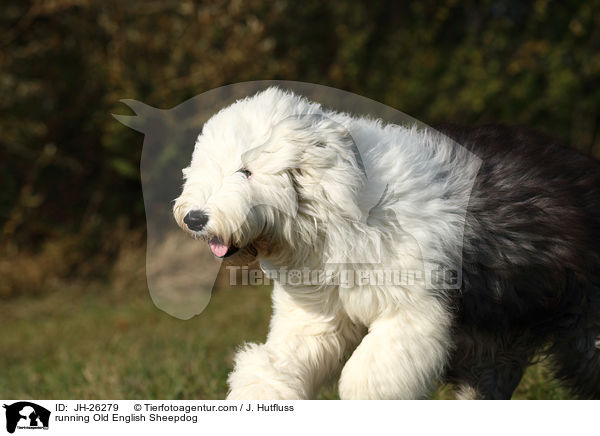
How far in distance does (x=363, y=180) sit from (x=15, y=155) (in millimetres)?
7631

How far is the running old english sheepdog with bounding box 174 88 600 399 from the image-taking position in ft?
10.2

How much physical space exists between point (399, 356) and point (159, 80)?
6.77 m

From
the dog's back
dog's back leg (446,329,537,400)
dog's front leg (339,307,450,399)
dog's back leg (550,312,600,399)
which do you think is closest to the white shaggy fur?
dog's front leg (339,307,450,399)

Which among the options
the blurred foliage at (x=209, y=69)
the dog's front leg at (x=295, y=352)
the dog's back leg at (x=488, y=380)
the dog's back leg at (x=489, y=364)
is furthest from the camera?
the blurred foliage at (x=209, y=69)

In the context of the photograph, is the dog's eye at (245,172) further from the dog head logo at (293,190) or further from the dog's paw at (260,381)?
the dog's paw at (260,381)

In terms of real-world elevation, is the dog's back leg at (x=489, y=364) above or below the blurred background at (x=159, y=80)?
below

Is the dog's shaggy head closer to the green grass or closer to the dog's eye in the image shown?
the dog's eye

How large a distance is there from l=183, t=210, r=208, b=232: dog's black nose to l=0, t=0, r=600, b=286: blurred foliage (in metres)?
6.00

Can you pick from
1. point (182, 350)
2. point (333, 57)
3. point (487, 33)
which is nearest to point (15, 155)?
point (333, 57)

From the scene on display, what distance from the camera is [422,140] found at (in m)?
3.52
